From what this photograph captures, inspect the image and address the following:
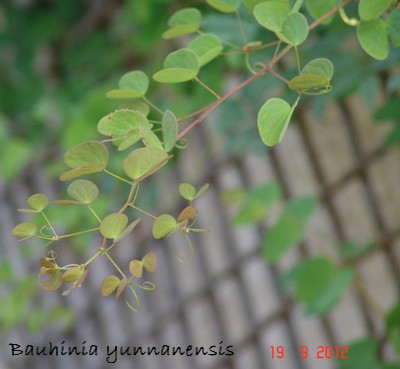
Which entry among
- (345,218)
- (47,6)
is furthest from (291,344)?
(47,6)

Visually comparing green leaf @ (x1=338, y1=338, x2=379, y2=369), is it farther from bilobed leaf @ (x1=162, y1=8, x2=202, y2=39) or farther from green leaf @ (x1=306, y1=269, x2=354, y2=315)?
bilobed leaf @ (x1=162, y1=8, x2=202, y2=39)

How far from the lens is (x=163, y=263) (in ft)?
7.06

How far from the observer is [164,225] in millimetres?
516

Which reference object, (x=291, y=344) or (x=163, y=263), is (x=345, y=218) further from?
(x=163, y=263)

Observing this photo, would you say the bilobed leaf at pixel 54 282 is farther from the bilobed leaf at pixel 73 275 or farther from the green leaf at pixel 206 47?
the green leaf at pixel 206 47

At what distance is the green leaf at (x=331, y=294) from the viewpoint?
1.19 m

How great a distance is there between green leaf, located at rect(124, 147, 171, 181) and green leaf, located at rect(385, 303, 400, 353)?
636 millimetres

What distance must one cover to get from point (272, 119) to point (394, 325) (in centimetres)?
63

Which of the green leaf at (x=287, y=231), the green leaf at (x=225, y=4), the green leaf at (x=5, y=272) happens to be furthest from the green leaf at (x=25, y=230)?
the green leaf at (x=5, y=272)

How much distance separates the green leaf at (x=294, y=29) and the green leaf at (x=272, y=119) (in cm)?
4

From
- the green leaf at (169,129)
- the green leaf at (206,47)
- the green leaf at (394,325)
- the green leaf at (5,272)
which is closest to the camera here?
the green leaf at (169,129)

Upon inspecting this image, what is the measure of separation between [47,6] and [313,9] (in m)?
1.42

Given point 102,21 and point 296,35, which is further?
point 102,21

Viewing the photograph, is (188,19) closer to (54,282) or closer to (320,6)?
(320,6)
